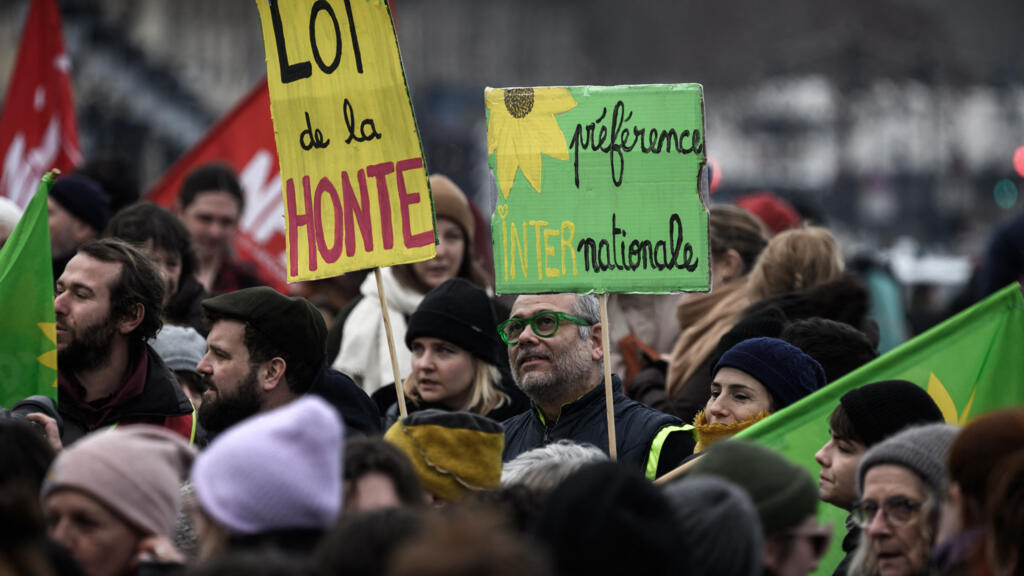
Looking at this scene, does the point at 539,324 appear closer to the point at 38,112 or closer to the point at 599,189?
the point at 599,189

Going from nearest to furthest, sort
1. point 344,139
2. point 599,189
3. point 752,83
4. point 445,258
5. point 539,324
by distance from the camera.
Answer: point 344,139 → point 599,189 → point 539,324 → point 445,258 → point 752,83

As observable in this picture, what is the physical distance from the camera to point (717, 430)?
581cm

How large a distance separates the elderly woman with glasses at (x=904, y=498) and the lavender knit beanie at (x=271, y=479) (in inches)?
56.7

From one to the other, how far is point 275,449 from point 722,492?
1002 mm

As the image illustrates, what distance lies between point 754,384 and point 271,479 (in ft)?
8.10

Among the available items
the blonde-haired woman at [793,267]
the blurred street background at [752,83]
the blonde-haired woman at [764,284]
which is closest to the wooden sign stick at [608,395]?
the blonde-haired woman at [764,284]

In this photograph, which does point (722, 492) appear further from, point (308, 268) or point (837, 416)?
point (308, 268)

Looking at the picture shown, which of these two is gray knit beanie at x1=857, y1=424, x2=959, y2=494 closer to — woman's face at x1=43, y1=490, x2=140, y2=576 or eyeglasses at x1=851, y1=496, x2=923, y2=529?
eyeglasses at x1=851, y1=496, x2=923, y2=529

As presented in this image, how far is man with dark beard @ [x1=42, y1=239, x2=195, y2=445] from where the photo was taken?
5.74 meters

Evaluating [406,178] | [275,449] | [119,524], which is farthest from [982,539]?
[406,178]

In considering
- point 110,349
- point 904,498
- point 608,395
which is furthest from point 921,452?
point 110,349

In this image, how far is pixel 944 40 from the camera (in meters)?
89.3

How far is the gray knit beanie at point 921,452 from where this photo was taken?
4453 millimetres

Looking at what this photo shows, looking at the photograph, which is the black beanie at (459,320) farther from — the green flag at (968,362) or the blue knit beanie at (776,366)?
the green flag at (968,362)
